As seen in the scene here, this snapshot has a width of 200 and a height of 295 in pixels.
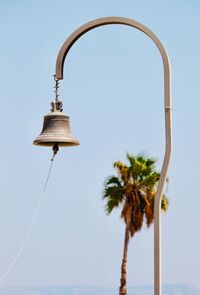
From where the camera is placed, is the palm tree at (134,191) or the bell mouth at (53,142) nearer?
the bell mouth at (53,142)

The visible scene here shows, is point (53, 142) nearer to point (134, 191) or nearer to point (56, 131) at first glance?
point (56, 131)

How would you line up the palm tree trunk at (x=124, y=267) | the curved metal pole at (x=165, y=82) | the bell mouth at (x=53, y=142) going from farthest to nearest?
the palm tree trunk at (x=124, y=267) → the bell mouth at (x=53, y=142) → the curved metal pole at (x=165, y=82)

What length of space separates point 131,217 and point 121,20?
104ft

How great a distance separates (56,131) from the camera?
1066 centimetres

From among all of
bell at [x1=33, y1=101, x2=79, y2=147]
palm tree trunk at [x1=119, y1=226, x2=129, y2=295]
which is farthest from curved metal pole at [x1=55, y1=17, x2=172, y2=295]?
palm tree trunk at [x1=119, y1=226, x2=129, y2=295]

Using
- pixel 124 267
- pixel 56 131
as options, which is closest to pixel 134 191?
pixel 124 267

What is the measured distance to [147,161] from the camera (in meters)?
41.4

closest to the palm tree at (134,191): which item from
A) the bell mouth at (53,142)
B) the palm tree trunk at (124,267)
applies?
the palm tree trunk at (124,267)

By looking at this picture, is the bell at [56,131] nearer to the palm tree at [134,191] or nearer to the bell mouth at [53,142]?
the bell mouth at [53,142]

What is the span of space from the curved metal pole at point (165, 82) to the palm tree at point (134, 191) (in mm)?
30949

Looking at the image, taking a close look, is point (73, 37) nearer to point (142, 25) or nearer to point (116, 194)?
point (142, 25)

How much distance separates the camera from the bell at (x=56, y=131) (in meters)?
10.6

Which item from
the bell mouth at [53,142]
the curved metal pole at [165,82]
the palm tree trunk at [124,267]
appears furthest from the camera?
the palm tree trunk at [124,267]

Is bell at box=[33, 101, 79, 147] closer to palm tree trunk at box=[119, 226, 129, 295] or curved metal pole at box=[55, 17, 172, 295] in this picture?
curved metal pole at box=[55, 17, 172, 295]
